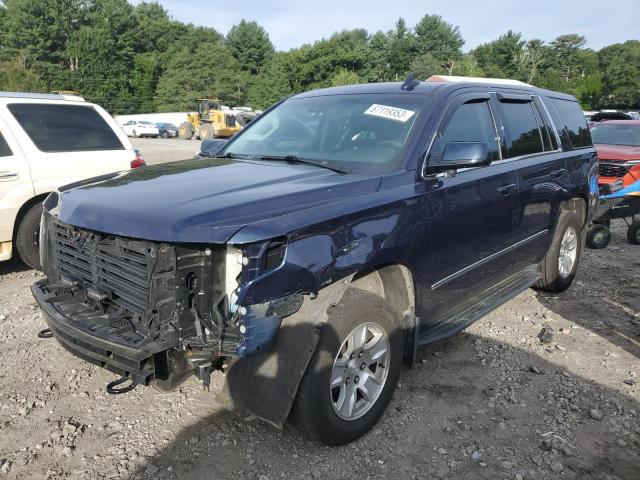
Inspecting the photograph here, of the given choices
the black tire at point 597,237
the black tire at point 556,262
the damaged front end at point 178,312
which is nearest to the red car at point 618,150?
the black tire at point 597,237

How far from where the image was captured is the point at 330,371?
257 cm

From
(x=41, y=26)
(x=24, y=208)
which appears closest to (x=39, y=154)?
(x=24, y=208)

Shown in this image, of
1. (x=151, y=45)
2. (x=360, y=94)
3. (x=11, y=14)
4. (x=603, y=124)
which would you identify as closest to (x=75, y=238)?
(x=360, y=94)

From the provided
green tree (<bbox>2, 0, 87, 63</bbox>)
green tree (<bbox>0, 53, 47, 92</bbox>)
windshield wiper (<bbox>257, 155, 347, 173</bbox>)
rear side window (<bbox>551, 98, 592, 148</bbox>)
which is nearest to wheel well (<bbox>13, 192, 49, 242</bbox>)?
windshield wiper (<bbox>257, 155, 347, 173</bbox>)

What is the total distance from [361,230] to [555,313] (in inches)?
127

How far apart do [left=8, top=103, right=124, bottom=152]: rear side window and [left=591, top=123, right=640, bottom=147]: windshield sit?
9383mm

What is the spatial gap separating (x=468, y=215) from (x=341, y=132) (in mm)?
1050

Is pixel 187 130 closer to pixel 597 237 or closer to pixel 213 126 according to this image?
pixel 213 126

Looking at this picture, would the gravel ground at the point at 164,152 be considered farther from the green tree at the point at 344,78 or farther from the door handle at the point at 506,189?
the green tree at the point at 344,78

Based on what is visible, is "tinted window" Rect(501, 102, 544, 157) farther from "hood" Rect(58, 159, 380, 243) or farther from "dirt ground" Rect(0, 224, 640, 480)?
"hood" Rect(58, 159, 380, 243)

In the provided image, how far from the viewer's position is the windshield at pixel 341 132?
325 cm

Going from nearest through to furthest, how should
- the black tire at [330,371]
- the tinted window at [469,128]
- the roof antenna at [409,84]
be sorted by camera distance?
the black tire at [330,371] → the tinted window at [469,128] → the roof antenna at [409,84]

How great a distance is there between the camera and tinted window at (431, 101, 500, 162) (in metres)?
3.37

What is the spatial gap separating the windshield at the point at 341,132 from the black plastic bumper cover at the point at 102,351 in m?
1.62
